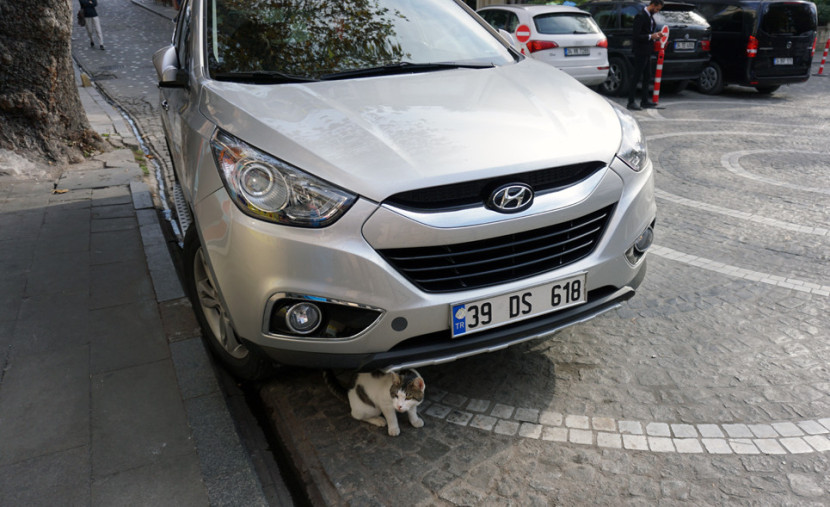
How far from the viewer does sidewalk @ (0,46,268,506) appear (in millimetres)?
2553

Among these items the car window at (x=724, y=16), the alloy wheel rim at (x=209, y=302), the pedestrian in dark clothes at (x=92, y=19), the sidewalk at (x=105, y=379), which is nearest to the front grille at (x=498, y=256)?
the sidewalk at (x=105, y=379)

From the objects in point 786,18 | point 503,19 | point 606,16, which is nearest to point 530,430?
point 503,19

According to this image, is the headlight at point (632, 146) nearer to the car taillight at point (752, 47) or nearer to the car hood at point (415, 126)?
the car hood at point (415, 126)

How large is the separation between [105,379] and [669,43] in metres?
11.1

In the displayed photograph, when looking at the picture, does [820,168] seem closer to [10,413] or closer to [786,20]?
[786,20]

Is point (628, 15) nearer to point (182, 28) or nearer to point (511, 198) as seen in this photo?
point (182, 28)

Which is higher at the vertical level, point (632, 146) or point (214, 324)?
point (632, 146)

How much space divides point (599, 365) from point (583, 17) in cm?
902

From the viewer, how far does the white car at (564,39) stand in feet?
34.3

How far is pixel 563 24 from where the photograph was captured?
34.8 ft

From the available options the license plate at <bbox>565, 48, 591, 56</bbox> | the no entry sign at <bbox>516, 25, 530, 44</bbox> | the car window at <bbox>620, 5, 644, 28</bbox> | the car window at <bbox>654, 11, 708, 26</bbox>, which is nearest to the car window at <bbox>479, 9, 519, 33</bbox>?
the no entry sign at <bbox>516, 25, 530, 44</bbox>

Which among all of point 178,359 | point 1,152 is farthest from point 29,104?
point 178,359

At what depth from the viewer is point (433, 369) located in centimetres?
329

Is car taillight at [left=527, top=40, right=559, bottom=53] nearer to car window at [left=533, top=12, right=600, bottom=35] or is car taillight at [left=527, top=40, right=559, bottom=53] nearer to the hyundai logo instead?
car window at [left=533, top=12, right=600, bottom=35]
